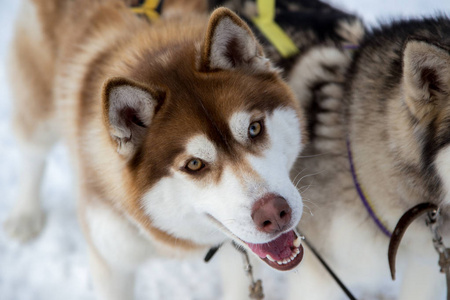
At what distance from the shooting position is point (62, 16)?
8.55ft

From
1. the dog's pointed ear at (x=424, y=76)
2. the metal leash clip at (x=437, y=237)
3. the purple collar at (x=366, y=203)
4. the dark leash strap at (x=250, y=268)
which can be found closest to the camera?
the dog's pointed ear at (x=424, y=76)

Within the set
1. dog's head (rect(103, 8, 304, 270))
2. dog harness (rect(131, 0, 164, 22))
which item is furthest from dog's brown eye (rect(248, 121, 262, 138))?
dog harness (rect(131, 0, 164, 22))

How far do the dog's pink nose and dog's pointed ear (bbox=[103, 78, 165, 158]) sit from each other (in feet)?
1.64

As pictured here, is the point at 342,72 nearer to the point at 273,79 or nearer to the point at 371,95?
the point at 371,95

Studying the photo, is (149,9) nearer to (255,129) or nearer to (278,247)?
(255,129)

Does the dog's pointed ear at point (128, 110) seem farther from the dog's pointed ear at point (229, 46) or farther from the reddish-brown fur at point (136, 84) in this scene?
the dog's pointed ear at point (229, 46)

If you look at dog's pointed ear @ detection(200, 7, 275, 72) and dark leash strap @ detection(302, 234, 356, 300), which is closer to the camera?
dog's pointed ear @ detection(200, 7, 275, 72)

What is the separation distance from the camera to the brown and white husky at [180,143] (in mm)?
1536

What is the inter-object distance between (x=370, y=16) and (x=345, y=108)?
112 inches

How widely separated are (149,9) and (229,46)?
0.83 meters

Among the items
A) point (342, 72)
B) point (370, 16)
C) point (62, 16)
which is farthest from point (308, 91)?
point (370, 16)

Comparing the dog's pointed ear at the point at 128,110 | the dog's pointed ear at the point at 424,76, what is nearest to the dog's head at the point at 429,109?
the dog's pointed ear at the point at 424,76

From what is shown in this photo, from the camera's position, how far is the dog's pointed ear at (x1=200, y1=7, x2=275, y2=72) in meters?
1.57

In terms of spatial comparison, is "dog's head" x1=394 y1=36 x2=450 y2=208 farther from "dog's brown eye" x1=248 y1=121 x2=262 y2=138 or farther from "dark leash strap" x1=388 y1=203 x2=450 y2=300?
"dog's brown eye" x1=248 y1=121 x2=262 y2=138
